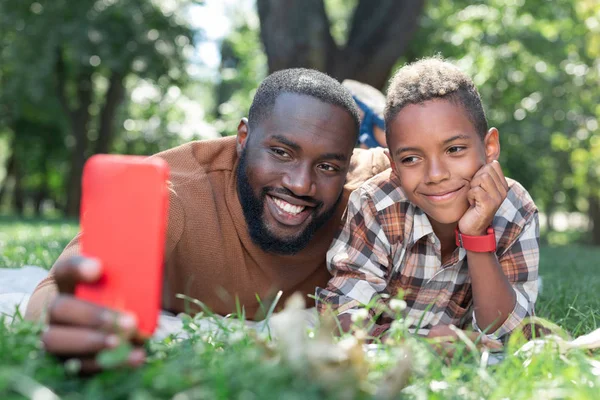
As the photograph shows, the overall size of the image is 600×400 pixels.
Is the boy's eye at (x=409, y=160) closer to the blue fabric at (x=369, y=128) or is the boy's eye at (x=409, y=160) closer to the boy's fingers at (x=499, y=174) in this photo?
the boy's fingers at (x=499, y=174)

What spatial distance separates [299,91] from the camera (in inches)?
122

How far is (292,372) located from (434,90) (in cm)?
180

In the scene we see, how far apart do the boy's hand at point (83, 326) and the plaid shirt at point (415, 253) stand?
150 cm

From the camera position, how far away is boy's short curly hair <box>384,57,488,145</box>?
2.90 metres

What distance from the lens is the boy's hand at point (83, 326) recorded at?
1542 mm

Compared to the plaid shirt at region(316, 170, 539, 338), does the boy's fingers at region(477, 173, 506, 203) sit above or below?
above

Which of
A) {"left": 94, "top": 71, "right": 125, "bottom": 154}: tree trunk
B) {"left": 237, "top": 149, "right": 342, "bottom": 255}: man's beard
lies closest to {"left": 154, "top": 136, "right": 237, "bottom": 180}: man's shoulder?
{"left": 237, "top": 149, "right": 342, "bottom": 255}: man's beard

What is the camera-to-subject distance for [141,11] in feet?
51.0

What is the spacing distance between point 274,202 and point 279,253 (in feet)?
0.92

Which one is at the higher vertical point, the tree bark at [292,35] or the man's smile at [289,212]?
the tree bark at [292,35]

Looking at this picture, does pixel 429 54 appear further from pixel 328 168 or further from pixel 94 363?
pixel 94 363

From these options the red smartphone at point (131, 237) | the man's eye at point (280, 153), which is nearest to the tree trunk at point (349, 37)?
the man's eye at point (280, 153)

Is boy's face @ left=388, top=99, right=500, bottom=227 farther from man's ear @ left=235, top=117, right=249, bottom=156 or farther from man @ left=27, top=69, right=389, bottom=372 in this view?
man's ear @ left=235, top=117, right=249, bottom=156

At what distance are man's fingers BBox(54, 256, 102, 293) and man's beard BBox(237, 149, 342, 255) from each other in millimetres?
1487
